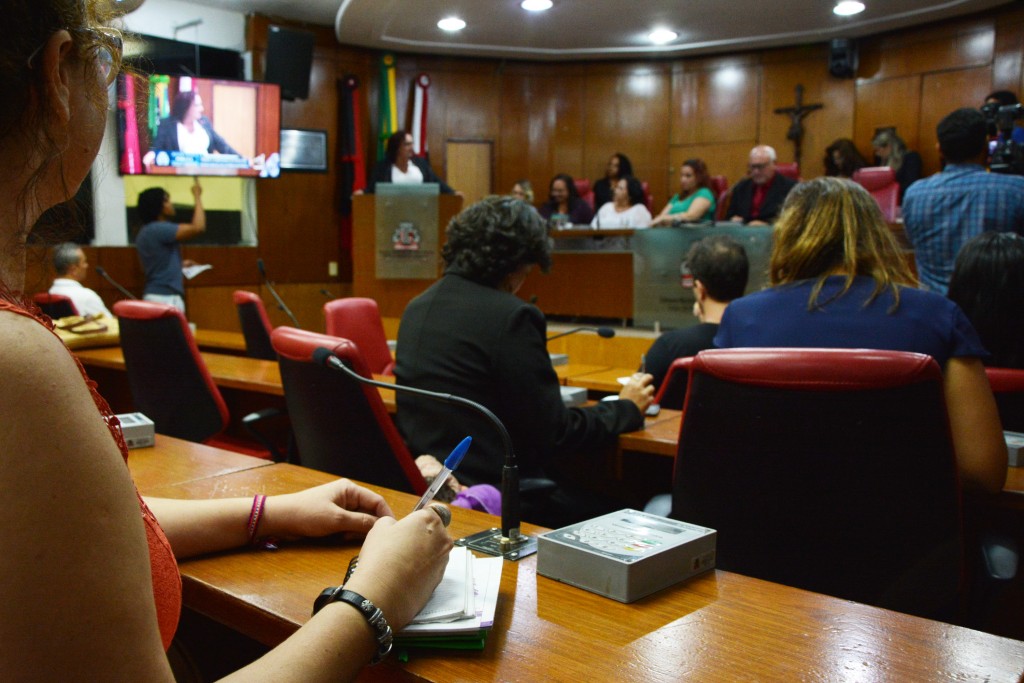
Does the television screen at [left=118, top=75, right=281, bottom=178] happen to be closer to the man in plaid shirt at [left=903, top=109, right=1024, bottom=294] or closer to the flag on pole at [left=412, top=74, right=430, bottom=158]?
the flag on pole at [left=412, top=74, right=430, bottom=158]

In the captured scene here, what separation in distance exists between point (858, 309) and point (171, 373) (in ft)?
7.20

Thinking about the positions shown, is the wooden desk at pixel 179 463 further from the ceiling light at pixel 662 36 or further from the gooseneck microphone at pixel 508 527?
the ceiling light at pixel 662 36

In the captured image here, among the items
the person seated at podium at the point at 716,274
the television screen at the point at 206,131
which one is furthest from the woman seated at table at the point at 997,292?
the television screen at the point at 206,131

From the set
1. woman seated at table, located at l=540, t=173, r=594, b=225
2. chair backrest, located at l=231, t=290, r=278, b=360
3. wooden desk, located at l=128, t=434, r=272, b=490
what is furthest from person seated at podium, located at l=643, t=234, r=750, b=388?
woman seated at table, located at l=540, t=173, r=594, b=225

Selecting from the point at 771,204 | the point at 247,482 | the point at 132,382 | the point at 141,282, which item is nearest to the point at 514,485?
the point at 247,482

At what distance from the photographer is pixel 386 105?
827 cm

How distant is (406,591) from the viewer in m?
0.84

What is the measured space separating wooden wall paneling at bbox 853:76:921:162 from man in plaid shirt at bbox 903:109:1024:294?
462 centimetres

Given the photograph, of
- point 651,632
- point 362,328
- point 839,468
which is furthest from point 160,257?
point 651,632

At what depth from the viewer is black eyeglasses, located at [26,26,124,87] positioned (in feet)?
2.30

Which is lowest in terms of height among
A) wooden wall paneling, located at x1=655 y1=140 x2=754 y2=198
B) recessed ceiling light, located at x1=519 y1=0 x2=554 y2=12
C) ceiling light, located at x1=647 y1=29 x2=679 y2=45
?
wooden wall paneling, located at x1=655 y1=140 x2=754 y2=198

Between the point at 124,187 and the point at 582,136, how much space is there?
14.8 ft

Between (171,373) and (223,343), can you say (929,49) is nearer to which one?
(223,343)

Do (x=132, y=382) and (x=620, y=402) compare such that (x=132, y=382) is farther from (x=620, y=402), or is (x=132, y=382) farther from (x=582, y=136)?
(x=582, y=136)
